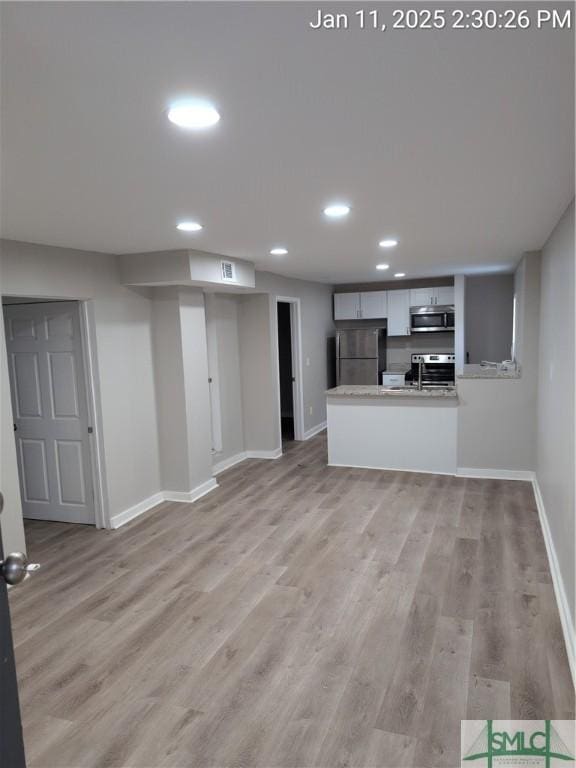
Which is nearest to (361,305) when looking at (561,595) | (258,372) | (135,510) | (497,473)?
(258,372)

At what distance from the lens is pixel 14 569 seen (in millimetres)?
1123

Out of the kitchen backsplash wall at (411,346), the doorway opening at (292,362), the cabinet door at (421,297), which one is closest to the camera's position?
the doorway opening at (292,362)

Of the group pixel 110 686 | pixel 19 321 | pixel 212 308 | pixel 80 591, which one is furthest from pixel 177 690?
pixel 212 308

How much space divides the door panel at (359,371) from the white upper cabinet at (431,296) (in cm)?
115

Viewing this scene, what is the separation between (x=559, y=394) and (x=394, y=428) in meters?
2.68

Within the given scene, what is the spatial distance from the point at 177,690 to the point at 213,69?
2525 millimetres

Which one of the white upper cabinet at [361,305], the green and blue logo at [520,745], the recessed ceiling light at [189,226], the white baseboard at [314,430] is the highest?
the recessed ceiling light at [189,226]

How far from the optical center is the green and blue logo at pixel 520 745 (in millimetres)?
1984

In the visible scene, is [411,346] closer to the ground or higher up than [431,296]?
closer to the ground

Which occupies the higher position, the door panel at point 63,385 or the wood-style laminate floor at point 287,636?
the door panel at point 63,385

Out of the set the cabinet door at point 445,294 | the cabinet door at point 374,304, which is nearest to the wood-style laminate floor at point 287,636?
the cabinet door at point 445,294

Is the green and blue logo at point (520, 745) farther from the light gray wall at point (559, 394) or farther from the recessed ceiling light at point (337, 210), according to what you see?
the recessed ceiling light at point (337, 210)

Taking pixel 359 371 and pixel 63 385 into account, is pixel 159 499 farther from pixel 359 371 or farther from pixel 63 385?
pixel 359 371

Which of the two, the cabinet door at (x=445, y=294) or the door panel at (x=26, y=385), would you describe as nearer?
the door panel at (x=26, y=385)
